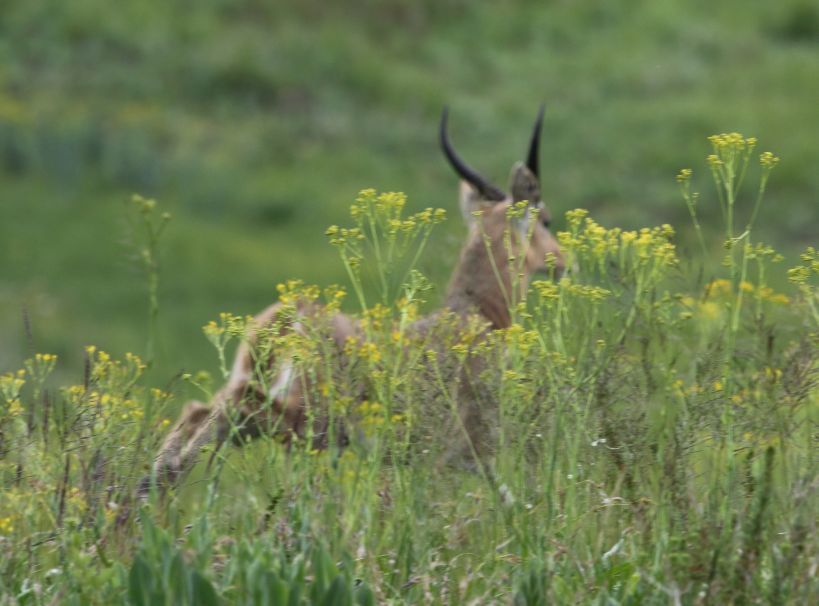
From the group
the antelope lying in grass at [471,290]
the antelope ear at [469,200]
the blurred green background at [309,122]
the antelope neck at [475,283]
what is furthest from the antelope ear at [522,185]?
the blurred green background at [309,122]

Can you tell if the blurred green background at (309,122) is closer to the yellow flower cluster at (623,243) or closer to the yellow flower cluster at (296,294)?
the yellow flower cluster at (296,294)

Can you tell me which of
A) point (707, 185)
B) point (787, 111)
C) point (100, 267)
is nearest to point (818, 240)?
point (707, 185)

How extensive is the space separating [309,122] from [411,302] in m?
19.4

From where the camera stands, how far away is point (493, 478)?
4469 mm

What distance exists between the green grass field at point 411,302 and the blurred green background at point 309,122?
0.21 ft

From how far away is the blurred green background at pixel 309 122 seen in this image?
19156 millimetres

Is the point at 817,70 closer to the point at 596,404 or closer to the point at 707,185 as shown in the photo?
the point at 707,185

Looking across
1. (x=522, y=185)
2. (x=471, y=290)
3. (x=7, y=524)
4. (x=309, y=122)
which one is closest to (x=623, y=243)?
(x=7, y=524)

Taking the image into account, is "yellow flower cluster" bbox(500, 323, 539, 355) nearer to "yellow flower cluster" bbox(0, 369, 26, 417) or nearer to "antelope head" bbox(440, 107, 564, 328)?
"yellow flower cluster" bbox(0, 369, 26, 417)

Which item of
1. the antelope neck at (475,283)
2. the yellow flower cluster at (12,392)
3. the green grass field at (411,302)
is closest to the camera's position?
the green grass field at (411,302)

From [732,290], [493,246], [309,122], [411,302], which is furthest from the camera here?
[309,122]

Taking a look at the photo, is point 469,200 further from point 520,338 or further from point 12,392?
point 12,392

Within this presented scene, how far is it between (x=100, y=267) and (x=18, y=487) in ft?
48.8

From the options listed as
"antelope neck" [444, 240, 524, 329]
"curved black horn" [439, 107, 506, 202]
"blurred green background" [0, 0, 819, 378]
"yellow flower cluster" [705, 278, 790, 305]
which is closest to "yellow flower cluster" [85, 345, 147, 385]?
"yellow flower cluster" [705, 278, 790, 305]
